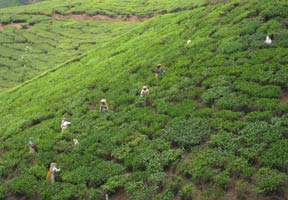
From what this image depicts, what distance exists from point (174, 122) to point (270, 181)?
6978 mm

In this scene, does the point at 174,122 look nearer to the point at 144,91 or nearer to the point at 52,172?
the point at 144,91

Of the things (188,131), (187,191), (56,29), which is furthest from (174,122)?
(56,29)

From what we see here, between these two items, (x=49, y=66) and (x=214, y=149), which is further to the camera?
(x=49, y=66)

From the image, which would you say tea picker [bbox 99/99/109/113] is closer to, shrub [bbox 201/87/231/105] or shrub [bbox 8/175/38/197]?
shrub [bbox 201/87/231/105]

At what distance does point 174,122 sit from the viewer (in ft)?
70.7

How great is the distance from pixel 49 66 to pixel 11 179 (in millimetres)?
35138

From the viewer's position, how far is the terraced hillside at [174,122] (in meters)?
17.3

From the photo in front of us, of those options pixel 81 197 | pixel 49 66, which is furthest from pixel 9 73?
pixel 81 197

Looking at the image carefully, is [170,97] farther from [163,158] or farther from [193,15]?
[193,15]

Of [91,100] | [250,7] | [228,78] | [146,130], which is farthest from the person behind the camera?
[250,7]

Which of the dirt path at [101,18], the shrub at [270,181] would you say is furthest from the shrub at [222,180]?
the dirt path at [101,18]

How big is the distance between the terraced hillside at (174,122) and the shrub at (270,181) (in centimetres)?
3

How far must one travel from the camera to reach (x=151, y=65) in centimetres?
3034

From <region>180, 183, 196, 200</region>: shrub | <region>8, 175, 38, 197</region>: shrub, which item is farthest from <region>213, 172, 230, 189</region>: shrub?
<region>8, 175, 38, 197</region>: shrub
